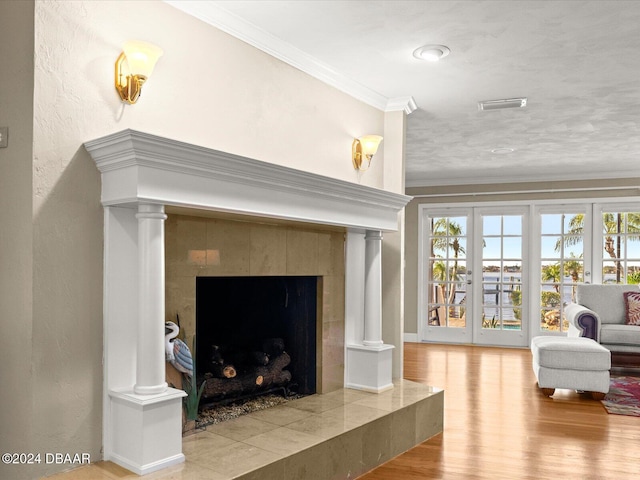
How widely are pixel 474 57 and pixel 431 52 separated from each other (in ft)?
0.96

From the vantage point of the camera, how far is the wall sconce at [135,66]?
242cm

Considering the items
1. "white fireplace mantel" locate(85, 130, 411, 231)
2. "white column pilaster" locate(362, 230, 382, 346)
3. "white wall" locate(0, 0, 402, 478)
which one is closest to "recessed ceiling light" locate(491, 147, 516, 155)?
"white column pilaster" locate(362, 230, 382, 346)

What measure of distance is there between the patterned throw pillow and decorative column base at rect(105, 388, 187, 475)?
18.1 ft

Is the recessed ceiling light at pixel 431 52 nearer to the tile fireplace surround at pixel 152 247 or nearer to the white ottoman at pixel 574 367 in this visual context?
the tile fireplace surround at pixel 152 247

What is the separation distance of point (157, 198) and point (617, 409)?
157 inches

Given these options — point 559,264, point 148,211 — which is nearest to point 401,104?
point 148,211

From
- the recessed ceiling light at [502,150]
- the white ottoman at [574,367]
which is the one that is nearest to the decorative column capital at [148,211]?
the white ottoman at [574,367]

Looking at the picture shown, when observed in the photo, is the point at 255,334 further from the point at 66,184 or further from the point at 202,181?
the point at 66,184

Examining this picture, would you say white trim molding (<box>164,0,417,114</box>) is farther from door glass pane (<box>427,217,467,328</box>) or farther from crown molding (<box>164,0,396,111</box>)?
door glass pane (<box>427,217,467,328</box>)

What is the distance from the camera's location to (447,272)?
822cm

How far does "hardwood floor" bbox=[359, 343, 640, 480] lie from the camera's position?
3.17 meters

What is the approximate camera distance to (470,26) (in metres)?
3.03

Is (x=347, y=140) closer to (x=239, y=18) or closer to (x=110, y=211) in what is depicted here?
(x=239, y=18)

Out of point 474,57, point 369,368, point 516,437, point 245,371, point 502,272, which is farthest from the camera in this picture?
point 502,272
